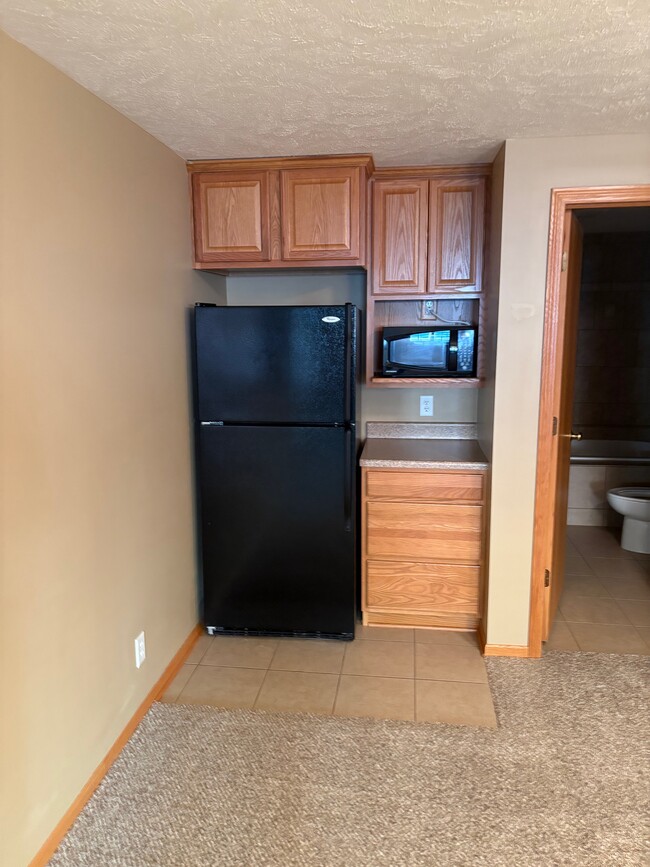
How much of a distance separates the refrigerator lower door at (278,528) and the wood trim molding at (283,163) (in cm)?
118

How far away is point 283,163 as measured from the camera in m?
2.79

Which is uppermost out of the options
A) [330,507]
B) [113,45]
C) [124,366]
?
[113,45]

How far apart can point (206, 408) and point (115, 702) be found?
4.23 feet

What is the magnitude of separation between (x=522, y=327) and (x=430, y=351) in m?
0.60

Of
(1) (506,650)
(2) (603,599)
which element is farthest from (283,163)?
(2) (603,599)

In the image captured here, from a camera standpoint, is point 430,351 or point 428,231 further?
point 430,351

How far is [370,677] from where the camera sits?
2.73 metres

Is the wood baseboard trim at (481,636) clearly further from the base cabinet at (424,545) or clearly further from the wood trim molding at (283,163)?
the wood trim molding at (283,163)

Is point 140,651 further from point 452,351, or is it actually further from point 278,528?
point 452,351

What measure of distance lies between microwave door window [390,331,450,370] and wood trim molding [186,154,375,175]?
0.83 meters

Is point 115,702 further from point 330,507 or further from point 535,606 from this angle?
point 535,606

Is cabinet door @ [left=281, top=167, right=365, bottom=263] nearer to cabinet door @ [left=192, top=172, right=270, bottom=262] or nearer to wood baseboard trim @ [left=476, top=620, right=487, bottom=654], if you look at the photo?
cabinet door @ [left=192, top=172, right=270, bottom=262]

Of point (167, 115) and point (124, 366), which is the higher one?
point (167, 115)

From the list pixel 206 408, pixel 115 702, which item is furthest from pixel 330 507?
pixel 115 702
